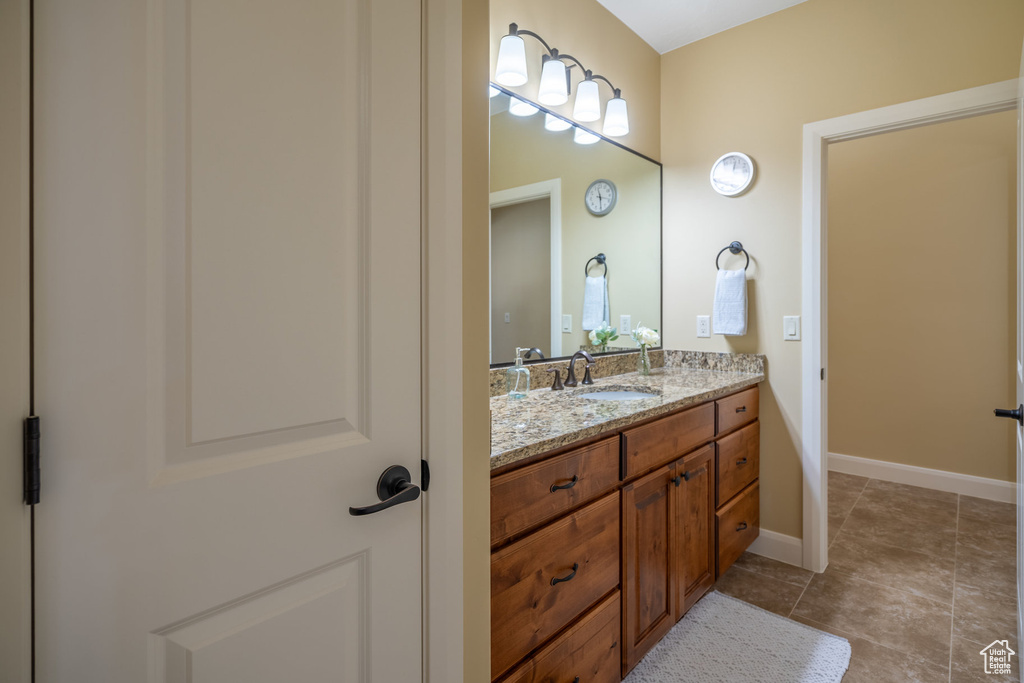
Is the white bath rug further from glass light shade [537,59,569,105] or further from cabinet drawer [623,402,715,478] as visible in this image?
glass light shade [537,59,569,105]

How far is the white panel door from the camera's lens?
→ 56 cm

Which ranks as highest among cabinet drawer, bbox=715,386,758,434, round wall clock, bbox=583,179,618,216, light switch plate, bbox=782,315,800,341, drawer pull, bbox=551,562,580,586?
round wall clock, bbox=583,179,618,216

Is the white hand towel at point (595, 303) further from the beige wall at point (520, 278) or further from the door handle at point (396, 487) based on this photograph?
the door handle at point (396, 487)

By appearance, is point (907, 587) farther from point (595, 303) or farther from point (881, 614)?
point (595, 303)

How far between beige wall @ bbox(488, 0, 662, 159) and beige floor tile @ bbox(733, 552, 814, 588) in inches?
85.0

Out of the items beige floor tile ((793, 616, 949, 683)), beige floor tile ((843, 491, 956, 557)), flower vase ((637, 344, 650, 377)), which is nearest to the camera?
beige floor tile ((793, 616, 949, 683))

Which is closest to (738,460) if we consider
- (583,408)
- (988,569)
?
(583,408)

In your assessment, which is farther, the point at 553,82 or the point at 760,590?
the point at 760,590

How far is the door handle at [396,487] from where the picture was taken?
0.81 metres

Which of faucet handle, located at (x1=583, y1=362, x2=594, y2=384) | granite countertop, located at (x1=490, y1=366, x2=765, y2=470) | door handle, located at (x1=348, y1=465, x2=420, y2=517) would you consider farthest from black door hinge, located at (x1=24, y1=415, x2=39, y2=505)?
faucet handle, located at (x1=583, y1=362, x2=594, y2=384)

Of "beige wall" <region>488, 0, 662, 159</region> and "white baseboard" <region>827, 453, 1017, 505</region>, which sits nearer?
"beige wall" <region>488, 0, 662, 159</region>

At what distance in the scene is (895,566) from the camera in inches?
93.4

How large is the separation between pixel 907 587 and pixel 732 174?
6.70 ft

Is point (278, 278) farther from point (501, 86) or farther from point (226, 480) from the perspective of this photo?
point (501, 86)
